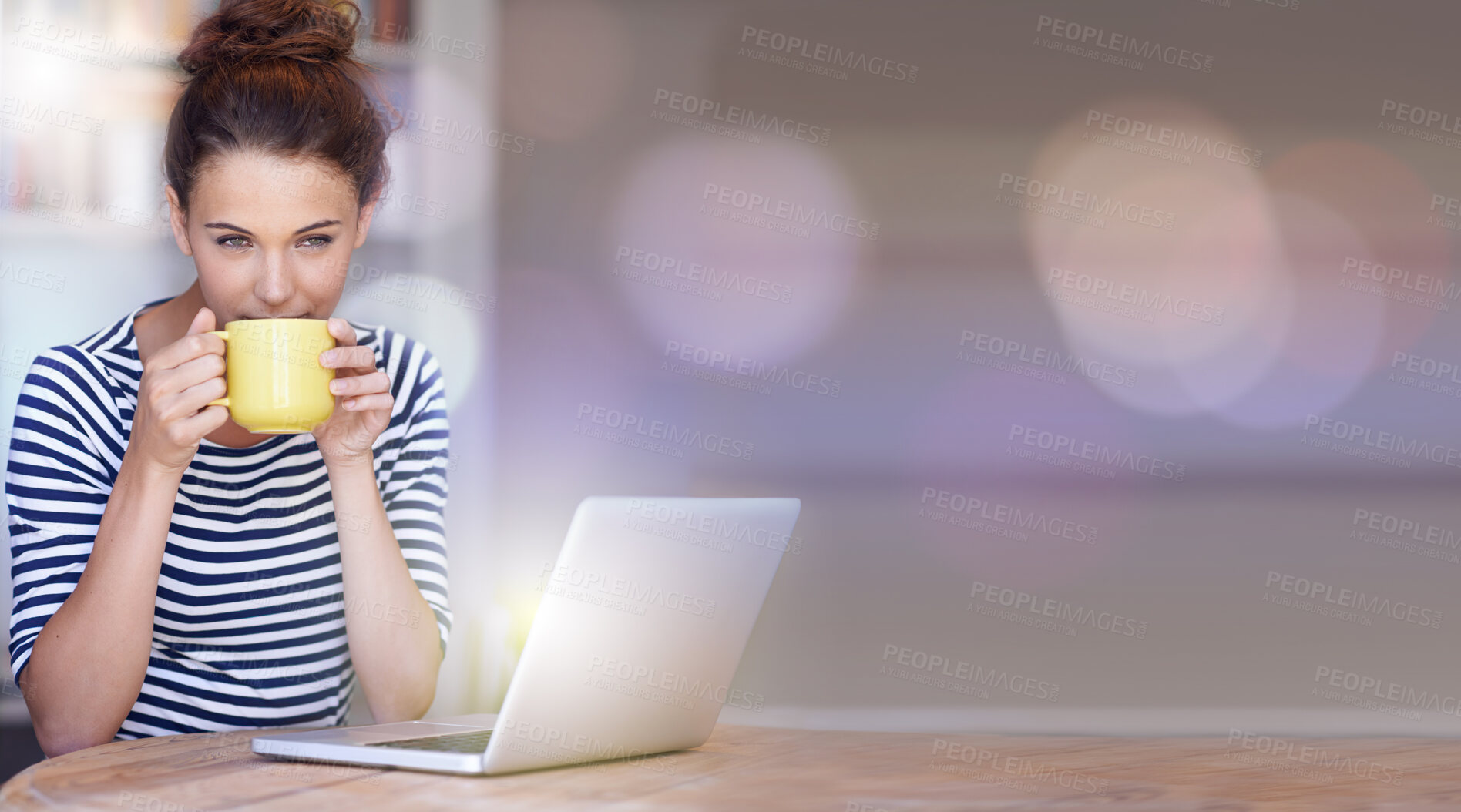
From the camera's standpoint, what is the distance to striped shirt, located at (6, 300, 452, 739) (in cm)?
136

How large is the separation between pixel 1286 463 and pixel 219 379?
126 inches

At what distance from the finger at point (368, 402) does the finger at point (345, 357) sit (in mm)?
73

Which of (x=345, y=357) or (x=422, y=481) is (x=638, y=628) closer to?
(x=345, y=357)

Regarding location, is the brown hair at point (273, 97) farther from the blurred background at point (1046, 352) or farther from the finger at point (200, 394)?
the blurred background at point (1046, 352)

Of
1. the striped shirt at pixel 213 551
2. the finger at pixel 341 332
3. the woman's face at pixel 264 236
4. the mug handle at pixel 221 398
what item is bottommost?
the striped shirt at pixel 213 551

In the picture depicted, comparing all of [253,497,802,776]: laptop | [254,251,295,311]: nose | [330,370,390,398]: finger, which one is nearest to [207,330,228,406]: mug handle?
[330,370,390,398]: finger

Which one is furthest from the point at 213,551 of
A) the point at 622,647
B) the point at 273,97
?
the point at 622,647

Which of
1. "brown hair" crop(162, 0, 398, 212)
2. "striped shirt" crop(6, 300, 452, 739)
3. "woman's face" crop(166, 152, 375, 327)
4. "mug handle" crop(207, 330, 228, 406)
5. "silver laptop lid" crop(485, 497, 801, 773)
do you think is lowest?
"striped shirt" crop(6, 300, 452, 739)

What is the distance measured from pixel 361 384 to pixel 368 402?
0.03m

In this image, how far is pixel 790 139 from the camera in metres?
3.60

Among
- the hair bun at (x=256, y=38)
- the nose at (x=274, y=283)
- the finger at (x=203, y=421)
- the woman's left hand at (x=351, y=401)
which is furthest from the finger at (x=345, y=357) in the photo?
the hair bun at (x=256, y=38)

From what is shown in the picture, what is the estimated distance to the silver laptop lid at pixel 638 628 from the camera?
86 cm

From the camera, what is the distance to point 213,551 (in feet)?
4.85

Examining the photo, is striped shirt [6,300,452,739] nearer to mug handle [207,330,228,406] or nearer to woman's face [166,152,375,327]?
woman's face [166,152,375,327]
